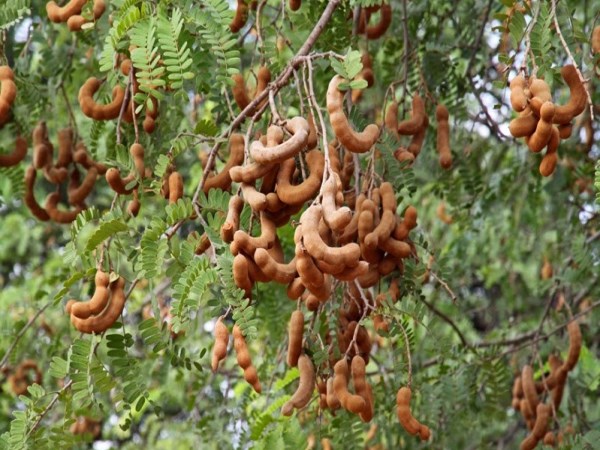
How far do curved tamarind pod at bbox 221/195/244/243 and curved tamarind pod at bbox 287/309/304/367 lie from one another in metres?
0.23

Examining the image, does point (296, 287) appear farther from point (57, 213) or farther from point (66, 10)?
point (57, 213)

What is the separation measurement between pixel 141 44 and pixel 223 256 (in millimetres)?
487

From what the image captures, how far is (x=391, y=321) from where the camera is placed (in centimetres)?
227

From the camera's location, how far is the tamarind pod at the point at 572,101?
75.2 inches

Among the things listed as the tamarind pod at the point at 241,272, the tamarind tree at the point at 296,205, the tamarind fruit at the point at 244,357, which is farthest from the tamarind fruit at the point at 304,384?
the tamarind pod at the point at 241,272

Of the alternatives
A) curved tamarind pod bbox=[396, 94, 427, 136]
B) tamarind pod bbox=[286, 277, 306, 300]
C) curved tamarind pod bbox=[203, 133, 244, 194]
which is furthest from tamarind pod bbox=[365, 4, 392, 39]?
tamarind pod bbox=[286, 277, 306, 300]

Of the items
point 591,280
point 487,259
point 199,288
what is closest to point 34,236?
point 487,259

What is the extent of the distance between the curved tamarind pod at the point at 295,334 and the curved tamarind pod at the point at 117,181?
1.52 ft

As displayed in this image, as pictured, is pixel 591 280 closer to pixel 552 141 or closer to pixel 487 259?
pixel 487 259

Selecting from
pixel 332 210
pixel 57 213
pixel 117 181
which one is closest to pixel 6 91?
pixel 117 181

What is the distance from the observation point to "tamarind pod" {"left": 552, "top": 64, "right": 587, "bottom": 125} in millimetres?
1910

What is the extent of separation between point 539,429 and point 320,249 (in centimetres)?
143

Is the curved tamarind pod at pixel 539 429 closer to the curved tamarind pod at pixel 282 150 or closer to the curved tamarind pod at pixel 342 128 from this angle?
the curved tamarind pod at pixel 342 128

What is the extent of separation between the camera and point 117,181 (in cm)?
223
